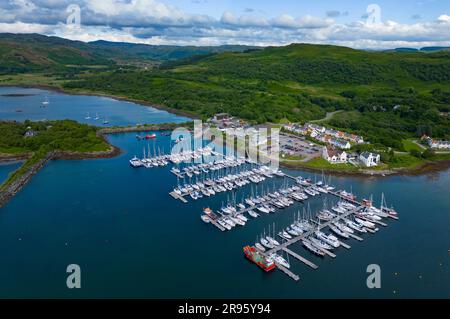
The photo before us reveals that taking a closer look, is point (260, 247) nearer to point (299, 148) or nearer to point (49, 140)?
point (299, 148)

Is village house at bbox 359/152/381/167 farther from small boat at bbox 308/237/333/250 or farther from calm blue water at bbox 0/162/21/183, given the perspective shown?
calm blue water at bbox 0/162/21/183

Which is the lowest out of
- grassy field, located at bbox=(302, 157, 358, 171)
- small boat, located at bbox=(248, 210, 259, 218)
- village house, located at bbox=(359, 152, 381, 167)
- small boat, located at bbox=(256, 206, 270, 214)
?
small boat, located at bbox=(248, 210, 259, 218)

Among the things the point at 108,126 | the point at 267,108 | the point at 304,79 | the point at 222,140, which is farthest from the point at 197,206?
the point at 304,79

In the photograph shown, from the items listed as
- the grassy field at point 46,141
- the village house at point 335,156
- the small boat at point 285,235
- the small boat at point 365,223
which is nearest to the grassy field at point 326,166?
the village house at point 335,156
